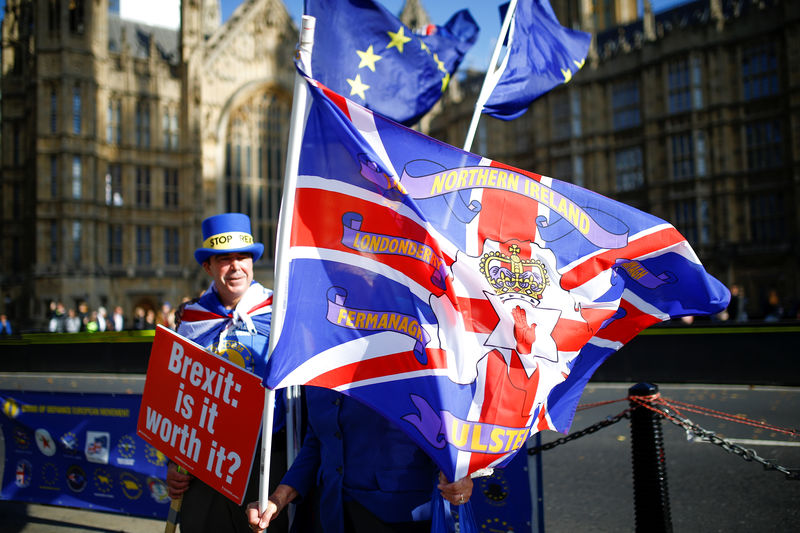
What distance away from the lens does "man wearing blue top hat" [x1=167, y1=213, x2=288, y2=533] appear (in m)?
2.92

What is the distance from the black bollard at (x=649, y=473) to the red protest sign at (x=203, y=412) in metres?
2.15

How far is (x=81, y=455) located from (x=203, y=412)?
2.69m

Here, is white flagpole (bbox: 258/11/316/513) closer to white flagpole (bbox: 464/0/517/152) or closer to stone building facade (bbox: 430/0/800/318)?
white flagpole (bbox: 464/0/517/152)

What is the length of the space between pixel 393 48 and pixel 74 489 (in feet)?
14.0

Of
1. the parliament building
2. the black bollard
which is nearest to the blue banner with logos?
the black bollard

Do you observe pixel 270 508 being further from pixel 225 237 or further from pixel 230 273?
pixel 225 237

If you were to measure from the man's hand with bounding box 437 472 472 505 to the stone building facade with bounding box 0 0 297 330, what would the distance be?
3120cm

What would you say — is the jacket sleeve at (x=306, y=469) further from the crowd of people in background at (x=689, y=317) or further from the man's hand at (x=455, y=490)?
the crowd of people in background at (x=689, y=317)

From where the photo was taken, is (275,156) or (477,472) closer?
(477,472)

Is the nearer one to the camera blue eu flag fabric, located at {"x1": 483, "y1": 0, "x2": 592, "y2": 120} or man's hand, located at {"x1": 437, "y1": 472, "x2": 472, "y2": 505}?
man's hand, located at {"x1": 437, "y1": 472, "x2": 472, "y2": 505}

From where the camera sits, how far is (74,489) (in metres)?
4.75

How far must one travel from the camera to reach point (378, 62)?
3.85m

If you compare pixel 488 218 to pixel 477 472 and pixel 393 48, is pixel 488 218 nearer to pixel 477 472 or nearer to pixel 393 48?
pixel 477 472

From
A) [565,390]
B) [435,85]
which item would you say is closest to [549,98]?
[435,85]
